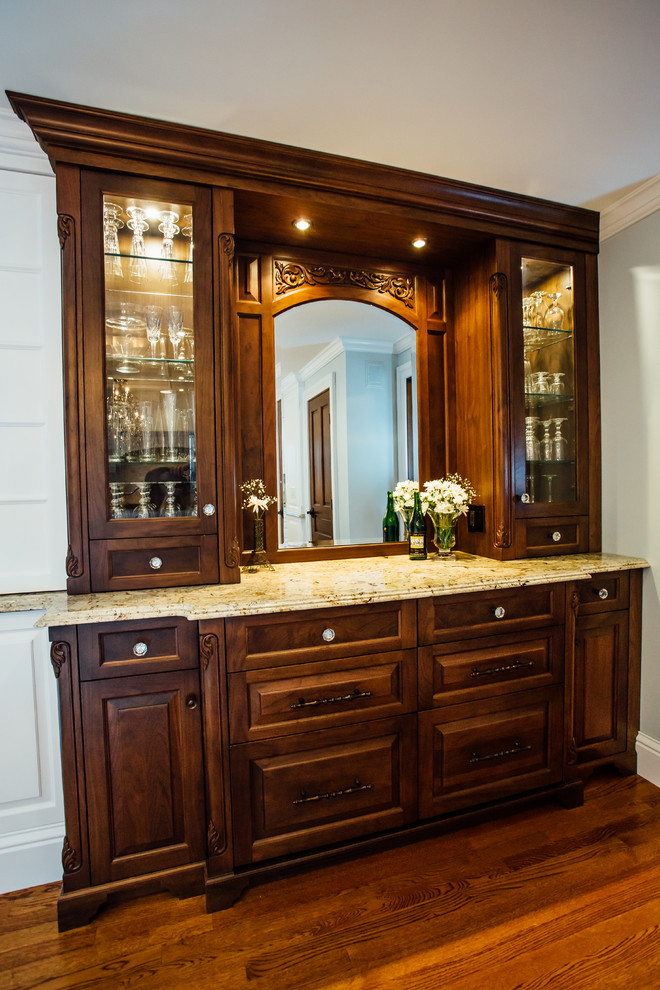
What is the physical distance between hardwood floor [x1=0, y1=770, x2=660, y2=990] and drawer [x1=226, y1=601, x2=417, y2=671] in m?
0.80

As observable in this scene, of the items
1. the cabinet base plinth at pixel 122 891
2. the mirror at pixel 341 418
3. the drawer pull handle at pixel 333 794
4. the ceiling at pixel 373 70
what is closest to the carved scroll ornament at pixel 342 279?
the mirror at pixel 341 418

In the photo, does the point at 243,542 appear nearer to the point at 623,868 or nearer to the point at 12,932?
the point at 12,932

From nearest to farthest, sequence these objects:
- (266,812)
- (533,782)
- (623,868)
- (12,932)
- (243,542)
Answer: (12,932)
(266,812)
(623,868)
(533,782)
(243,542)

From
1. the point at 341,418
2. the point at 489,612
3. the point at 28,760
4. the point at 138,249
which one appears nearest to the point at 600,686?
the point at 489,612

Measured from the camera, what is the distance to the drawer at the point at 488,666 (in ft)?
6.14


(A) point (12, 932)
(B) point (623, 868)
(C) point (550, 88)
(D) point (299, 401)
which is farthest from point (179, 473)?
(B) point (623, 868)

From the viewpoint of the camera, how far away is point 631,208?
90.7 inches

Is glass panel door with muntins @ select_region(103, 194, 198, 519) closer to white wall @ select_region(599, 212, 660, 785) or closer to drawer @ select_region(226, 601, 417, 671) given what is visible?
drawer @ select_region(226, 601, 417, 671)

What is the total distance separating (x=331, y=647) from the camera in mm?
1733

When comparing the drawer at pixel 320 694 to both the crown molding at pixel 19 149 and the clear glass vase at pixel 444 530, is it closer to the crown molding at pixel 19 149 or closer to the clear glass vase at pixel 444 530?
the clear glass vase at pixel 444 530

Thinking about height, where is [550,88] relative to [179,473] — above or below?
above

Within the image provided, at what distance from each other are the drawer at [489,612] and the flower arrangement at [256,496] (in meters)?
0.86

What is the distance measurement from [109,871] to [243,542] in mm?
1268

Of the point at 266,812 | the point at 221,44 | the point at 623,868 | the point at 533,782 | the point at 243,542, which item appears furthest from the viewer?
the point at 243,542
